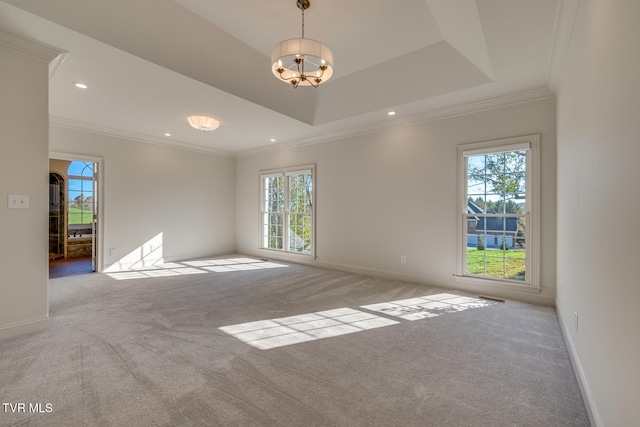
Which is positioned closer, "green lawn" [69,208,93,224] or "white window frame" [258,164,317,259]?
"white window frame" [258,164,317,259]

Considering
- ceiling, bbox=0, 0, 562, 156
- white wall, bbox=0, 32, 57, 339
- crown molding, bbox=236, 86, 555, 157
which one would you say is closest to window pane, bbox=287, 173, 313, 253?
crown molding, bbox=236, 86, 555, 157

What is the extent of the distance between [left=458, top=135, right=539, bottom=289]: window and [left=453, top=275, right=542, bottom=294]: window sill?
1.0 inches

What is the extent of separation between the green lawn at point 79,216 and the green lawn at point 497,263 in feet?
29.4

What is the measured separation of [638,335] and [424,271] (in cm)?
367

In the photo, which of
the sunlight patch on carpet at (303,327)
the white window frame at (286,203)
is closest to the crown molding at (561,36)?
the sunlight patch on carpet at (303,327)

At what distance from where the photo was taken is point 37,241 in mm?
2777

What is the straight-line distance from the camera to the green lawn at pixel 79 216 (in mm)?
7473

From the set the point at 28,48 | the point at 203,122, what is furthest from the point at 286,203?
the point at 28,48

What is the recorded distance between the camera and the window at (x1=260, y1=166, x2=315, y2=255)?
20.7 feet

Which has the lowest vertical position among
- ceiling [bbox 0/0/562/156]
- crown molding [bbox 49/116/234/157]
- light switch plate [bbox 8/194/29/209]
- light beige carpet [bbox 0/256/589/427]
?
light beige carpet [bbox 0/256/589/427]

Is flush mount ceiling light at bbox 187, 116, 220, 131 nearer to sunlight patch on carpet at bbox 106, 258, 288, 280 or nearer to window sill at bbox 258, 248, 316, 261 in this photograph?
sunlight patch on carpet at bbox 106, 258, 288, 280

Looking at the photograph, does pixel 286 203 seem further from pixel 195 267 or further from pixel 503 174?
pixel 503 174

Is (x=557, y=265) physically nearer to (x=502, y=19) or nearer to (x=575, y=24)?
(x=575, y=24)

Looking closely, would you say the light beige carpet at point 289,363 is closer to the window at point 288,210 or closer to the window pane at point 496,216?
the window pane at point 496,216
